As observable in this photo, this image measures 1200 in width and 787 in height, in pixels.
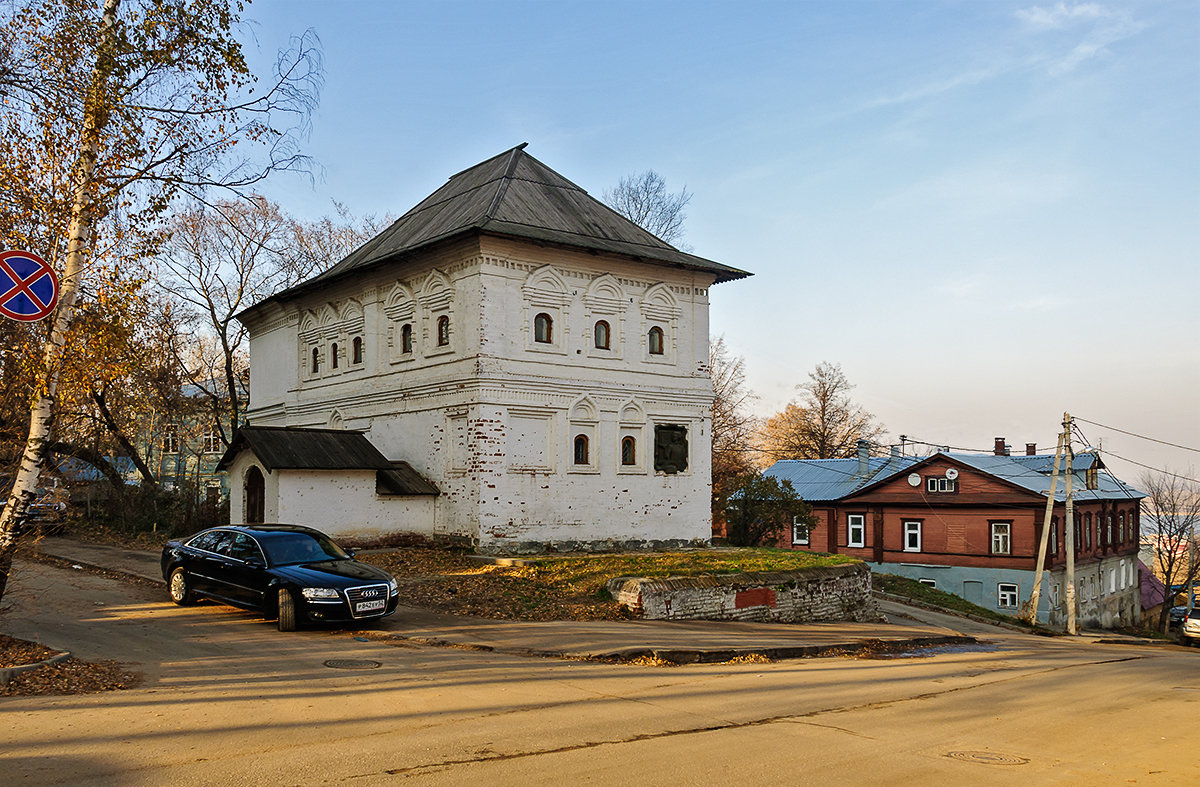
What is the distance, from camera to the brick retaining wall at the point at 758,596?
57.6 feet

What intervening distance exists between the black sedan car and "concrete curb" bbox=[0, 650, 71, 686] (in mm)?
3527

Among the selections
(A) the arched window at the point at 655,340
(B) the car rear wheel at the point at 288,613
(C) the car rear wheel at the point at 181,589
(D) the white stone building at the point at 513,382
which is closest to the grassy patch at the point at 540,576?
(D) the white stone building at the point at 513,382

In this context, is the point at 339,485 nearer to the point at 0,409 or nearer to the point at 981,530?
the point at 0,409

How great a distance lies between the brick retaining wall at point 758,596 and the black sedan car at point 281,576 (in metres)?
4.91

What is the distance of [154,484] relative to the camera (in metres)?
32.8

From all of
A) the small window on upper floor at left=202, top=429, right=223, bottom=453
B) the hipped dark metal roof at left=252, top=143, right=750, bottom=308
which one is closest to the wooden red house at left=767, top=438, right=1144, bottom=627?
the hipped dark metal roof at left=252, top=143, right=750, bottom=308

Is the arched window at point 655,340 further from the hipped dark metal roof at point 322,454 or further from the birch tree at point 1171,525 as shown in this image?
the birch tree at point 1171,525

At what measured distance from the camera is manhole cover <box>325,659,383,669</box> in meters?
11.0

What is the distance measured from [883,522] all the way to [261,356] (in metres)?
31.5

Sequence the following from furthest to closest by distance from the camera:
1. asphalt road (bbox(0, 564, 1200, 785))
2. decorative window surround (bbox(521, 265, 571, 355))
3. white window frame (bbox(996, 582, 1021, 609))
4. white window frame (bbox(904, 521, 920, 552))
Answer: white window frame (bbox(904, 521, 920, 552)) → white window frame (bbox(996, 582, 1021, 609)) → decorative window surround (bbox(521, 265, 571, 355)) → asphalt road (bbox(0, 564, 1200, 785))

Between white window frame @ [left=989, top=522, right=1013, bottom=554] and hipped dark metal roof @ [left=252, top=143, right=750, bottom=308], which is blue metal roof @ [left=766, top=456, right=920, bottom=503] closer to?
white window frame @ [left=989, top=522, right=1013, bottom=554]

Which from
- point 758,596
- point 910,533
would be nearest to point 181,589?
point 758,596

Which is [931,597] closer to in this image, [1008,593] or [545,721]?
[1008,593]

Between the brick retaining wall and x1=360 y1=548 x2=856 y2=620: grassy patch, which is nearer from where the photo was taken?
x1=360 y1=548 x2=856 y2=620: grassy patch
